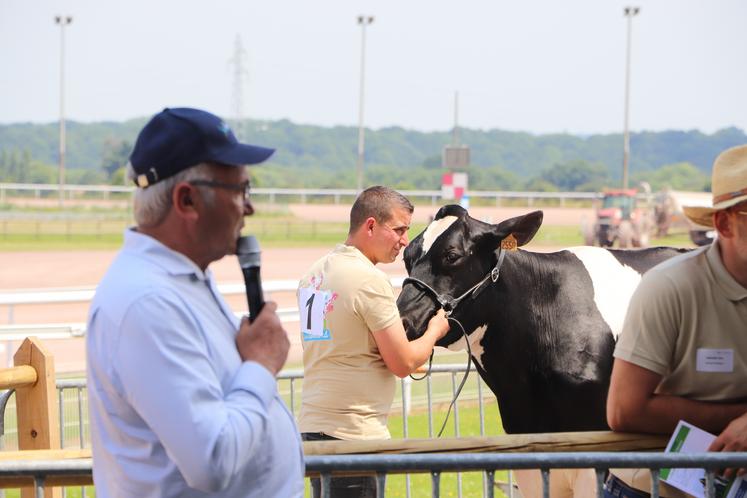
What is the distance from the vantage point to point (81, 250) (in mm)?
38406

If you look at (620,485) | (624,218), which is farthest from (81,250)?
(620,485)

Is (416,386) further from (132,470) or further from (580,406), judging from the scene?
(132,470)

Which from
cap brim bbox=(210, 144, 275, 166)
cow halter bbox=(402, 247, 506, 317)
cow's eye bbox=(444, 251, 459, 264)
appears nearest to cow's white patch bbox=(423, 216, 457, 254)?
cow's eye bbox=(444, 251, 459, 264)

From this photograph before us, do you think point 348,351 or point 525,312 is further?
point 525,312

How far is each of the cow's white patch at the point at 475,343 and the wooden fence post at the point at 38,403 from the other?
6.91 ft

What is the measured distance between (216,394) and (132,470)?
1.01 ft

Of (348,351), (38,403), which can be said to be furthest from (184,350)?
(38,403)

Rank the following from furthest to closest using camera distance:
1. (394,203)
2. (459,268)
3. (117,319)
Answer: (459,268) → (394,203) → (117,319)

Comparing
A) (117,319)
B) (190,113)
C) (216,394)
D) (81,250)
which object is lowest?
(81,250)

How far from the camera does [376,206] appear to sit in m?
5.31

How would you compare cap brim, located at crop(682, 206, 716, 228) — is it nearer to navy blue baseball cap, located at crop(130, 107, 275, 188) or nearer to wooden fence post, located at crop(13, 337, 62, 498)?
navy blue baseball cap, located at crop(130, 107, 275, 188)

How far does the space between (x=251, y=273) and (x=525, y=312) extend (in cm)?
339

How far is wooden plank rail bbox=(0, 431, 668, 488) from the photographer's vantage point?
3162 millimetres

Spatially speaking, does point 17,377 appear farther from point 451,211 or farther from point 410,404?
point 410,404
